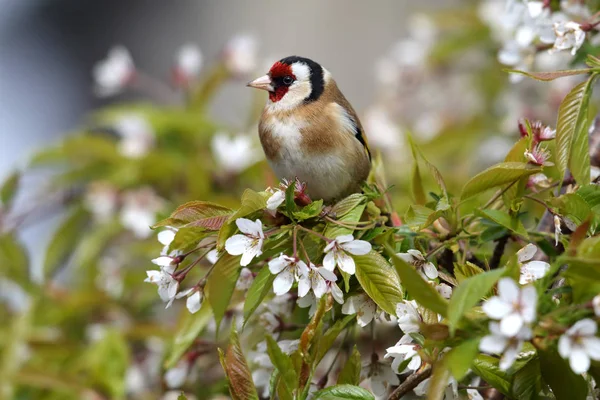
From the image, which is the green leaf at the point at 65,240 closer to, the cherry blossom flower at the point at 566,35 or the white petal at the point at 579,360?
the cherry blossom flower at the point at 566,35

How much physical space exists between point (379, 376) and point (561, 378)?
0.33 m

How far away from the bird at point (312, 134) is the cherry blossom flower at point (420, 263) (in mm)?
537

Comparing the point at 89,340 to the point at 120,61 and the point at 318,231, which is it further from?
the point at 318,231

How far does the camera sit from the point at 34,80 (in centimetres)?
499

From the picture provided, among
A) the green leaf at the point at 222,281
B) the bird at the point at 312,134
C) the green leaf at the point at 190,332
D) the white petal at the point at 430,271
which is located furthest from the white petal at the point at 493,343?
the bird at the point at 312,134

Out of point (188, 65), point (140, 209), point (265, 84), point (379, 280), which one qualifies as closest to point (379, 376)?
point (379, 280)

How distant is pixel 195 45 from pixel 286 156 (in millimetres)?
3430

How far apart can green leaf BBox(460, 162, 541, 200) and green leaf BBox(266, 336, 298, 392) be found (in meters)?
0.34

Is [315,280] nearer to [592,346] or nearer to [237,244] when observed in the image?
[237,244]

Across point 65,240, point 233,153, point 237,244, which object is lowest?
point 65,240

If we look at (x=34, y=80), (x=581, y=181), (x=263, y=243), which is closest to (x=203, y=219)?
(x=263, y=243)

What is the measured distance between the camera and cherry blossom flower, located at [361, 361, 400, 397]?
1198 millimetres

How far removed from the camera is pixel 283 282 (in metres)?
1.05

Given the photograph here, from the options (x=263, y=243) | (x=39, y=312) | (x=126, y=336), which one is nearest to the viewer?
(x=263, y=243)
